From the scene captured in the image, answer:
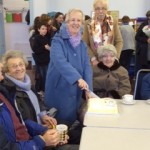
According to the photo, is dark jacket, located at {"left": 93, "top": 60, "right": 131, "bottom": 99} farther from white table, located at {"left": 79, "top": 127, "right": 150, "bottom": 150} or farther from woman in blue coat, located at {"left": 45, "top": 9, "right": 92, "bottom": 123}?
white table, located at {"left": 79, "top": 127, "right": 150, "bottom": 150}

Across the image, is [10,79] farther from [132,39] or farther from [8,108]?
[132,39]

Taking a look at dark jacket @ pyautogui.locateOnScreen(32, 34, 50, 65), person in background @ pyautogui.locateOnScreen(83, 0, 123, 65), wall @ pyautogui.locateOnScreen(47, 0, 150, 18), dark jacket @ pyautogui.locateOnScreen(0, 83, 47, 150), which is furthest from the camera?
wall @ pyautogui.locateOnScreen(47, 0, 150, 18)

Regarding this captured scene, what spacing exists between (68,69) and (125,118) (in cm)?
64

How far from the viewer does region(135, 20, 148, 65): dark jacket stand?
443 cm

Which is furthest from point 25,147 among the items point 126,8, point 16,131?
point 126,8

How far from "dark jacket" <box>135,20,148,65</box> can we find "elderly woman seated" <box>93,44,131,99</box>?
1.83m

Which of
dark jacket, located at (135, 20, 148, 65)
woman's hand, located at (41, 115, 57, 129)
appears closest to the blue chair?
woman's hand, located at (41, 115, 57, 129)

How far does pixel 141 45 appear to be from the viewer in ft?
14.9

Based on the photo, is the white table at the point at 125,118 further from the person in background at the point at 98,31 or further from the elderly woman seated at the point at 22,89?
the person in background at the point at 98,31

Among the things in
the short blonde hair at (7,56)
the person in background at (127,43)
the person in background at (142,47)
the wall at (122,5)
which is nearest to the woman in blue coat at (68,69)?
the short blonde hair at (7,56)

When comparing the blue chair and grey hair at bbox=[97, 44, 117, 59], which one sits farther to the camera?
grey hair at bbox=[97, 44, 117, 59]

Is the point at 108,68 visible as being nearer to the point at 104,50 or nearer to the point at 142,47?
the point at 104,50

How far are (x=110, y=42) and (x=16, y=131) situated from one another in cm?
168

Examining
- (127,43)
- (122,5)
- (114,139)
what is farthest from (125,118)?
(122,5)
